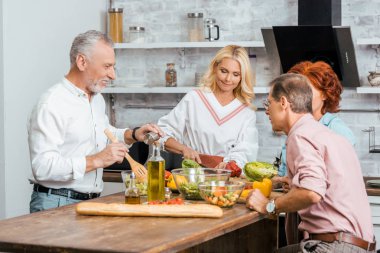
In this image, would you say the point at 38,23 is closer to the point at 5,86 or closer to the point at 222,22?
the point at 5,86

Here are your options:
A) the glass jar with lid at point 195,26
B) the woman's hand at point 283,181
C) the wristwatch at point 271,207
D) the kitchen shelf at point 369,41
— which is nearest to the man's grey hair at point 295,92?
the wristwatch at point 271,207

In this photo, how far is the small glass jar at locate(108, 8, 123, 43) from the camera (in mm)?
6641

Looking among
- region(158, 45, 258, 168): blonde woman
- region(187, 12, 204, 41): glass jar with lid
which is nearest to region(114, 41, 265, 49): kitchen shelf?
region(187, 12, 204, 41): glass jar with lid

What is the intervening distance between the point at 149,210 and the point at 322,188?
680 millimetres

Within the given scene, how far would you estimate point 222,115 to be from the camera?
5.10 metres

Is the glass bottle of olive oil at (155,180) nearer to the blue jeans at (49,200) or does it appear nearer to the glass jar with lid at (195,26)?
the blue jeans at (49,200)

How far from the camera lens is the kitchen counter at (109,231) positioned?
8.50 ft

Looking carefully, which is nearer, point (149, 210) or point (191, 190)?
point (149, 210)

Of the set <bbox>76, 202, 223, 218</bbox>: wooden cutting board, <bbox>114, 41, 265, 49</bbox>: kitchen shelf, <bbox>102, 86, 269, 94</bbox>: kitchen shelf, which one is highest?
<bbox>114, 41, 265, 49</bbox>: kitchen shelf

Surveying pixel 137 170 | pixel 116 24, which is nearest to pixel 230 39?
pixel 116 24

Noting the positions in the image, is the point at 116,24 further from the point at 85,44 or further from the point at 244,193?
the point at 244,193

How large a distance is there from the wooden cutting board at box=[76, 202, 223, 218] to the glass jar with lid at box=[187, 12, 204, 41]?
11.1ft

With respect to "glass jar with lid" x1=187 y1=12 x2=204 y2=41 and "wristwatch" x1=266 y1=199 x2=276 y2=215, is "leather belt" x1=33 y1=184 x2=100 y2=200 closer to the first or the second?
"wristwatch" x1=266 y1=199 x2=276 y2=215

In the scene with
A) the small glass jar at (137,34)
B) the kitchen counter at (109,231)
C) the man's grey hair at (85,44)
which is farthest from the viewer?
the small glass jar at (137,34)
